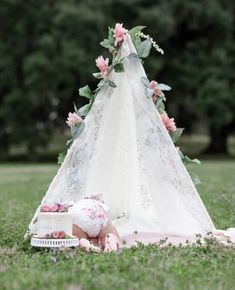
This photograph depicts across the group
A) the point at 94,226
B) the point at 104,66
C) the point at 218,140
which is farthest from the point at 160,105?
the point at 218,140

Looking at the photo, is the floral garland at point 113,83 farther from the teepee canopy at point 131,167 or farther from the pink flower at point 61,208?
the pink flower at point 61,208

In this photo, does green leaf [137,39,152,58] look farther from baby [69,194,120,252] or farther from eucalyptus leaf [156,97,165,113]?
baby [69,194,120,252]

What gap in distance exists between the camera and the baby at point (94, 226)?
6.37 meters

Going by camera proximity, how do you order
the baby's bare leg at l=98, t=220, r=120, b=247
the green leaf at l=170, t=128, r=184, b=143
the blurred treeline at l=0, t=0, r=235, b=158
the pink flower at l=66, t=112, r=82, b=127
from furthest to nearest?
1. the blurred treeline at l=0, t=0, r=235, b=158
2. the green leaf at l=170, t=128, r=184, b=143
3. the pink flower at l=66, t=112, r=82, b=127
4. the baby's bare leg at l=98, t=220, r=120, b=247

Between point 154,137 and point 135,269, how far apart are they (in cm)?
233

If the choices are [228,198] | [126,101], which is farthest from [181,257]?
[228,198]

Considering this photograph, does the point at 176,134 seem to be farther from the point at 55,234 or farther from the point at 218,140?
the point at 218,140

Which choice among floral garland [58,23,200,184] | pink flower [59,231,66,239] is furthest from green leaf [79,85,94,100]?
pink flower [59,231,66,239]

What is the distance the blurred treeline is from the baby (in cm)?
2593

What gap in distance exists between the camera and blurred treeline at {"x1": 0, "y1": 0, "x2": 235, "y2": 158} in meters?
32.6

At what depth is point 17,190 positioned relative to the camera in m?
15.3

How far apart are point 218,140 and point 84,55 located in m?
12.0

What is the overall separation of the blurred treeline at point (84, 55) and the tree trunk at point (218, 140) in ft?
11.2

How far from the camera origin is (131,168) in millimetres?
7117
